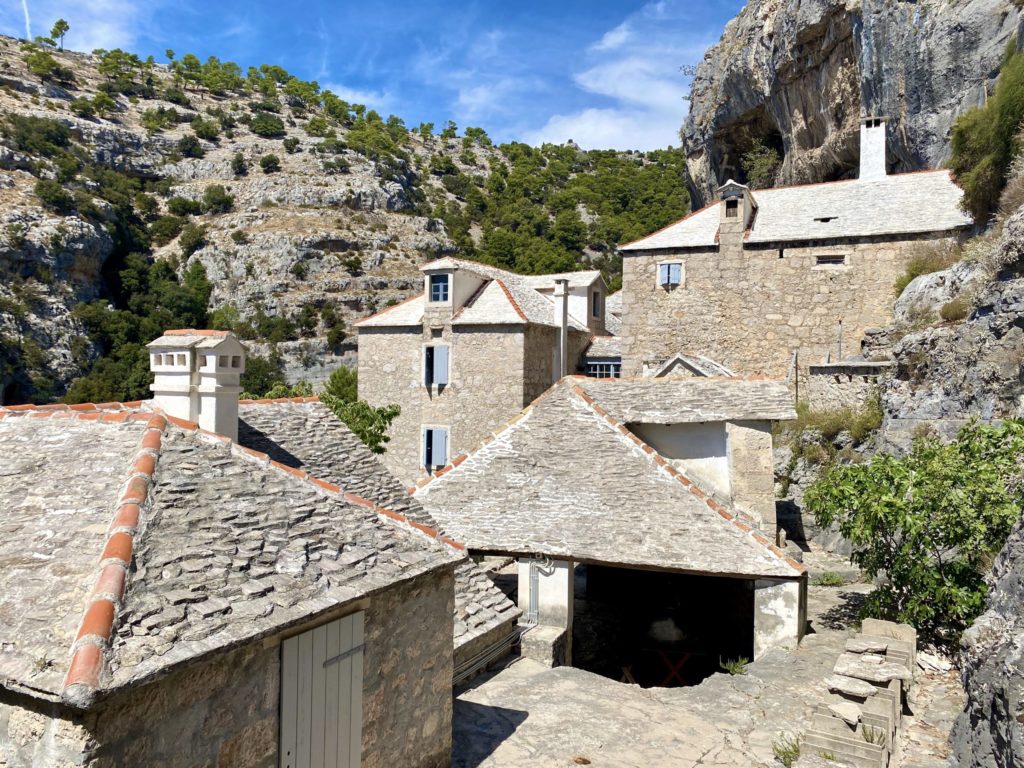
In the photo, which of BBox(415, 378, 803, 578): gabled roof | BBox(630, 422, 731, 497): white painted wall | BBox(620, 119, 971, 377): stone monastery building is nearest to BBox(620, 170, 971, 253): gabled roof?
BBox(620, 119, 971, 377): stone monastery building

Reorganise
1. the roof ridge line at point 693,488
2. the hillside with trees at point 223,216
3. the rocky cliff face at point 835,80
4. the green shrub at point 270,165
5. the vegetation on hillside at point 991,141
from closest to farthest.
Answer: the roof ridge line at point 693,488 < the vegetation on hillside at point 991,141 < the rocky cliff face at point 835,80 < the hillside with trees at point 223,216 < the green shrub at point 270,165

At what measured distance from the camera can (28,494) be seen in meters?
5.91

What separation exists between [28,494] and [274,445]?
4.08m

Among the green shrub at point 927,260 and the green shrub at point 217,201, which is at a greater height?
the green shrub at point 217,201

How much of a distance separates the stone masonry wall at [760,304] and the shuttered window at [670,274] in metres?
0.20

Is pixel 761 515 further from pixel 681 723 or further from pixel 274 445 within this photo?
pixel 274 445

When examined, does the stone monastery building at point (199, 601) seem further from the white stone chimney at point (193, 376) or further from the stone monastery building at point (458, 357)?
the stone monastery building at point (458, 357)

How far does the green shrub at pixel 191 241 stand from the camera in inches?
2660

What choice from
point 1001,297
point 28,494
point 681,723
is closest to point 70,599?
Answer: point 28,494

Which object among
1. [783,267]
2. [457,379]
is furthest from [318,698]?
[783,267]

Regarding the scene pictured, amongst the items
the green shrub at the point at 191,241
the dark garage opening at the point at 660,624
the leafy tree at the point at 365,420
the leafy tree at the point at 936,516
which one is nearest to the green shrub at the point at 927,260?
the leafy tree at the point at 936,516

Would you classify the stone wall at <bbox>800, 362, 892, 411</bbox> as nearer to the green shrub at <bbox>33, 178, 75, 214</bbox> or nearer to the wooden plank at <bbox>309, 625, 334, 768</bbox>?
the wooden plank at <bbox>309, 625, 334, 768</bbox>

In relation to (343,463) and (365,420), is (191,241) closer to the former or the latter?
(365,420)

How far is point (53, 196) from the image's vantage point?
189ft
